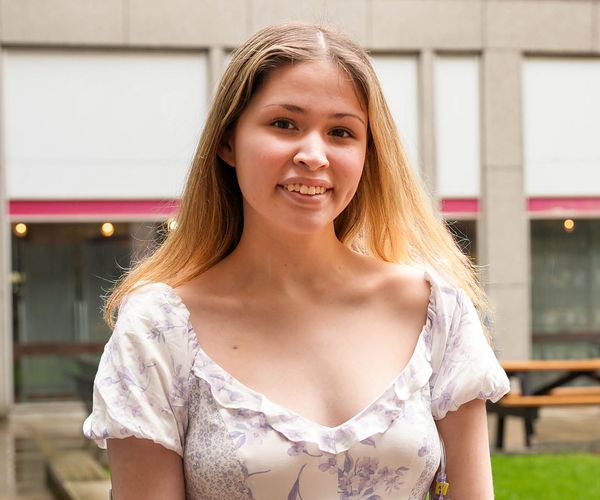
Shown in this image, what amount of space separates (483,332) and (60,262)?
13.7 metres

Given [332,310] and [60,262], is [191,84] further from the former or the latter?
[332,310]

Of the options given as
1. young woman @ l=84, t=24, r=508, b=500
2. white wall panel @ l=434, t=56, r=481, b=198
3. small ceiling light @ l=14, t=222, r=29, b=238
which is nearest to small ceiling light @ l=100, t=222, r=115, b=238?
small ceiling light @ l=14, t=222, r=29, b=238

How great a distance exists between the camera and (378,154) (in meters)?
2.39

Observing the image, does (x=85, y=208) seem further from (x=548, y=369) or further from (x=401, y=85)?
(x=548, y=369)

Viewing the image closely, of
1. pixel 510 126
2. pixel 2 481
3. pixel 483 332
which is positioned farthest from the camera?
pixel 510 126

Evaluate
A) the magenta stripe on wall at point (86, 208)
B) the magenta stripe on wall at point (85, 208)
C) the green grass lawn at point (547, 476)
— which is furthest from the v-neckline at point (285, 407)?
the magenta stripe on wall at point (85, 208)

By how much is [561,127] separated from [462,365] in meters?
14.7

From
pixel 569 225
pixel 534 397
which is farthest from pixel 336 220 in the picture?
pixel 569 225

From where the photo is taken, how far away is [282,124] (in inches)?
87.9

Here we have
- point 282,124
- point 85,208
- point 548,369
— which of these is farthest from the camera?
point 85,208

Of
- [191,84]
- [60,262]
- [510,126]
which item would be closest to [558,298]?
[510,126]

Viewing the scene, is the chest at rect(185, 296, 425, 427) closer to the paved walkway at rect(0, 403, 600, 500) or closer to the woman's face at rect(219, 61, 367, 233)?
the woman's face at rect(219, 61, 367, 233)

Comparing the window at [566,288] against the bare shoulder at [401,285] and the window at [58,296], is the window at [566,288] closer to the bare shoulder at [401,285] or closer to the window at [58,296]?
the window at [58,296]

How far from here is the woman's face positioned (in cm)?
220
